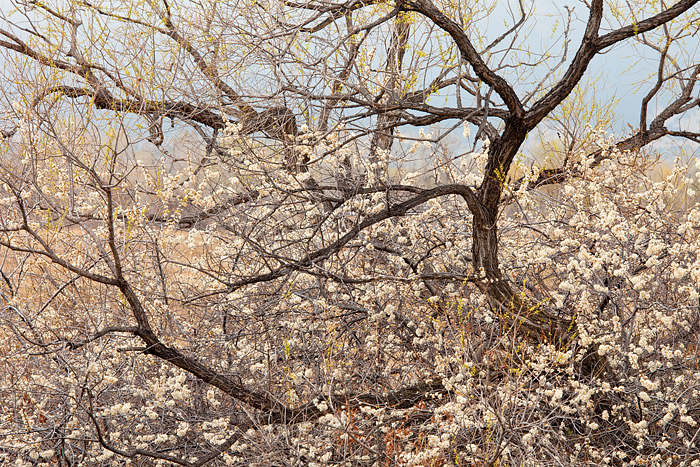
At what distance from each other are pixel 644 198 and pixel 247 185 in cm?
365

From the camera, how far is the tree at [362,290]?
3.87m

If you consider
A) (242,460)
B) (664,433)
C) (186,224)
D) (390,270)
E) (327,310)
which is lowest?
(664,433)

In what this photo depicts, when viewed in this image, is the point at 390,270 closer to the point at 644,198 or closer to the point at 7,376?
the point at 644,198

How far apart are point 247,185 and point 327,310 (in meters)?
1.41

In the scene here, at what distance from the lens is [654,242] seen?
404cm

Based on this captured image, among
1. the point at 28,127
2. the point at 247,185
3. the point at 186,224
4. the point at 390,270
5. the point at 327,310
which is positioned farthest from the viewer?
the point at 186,224

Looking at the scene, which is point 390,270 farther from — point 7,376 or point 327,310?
point 7,376

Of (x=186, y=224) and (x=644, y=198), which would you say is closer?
→ (x=644, y=198)

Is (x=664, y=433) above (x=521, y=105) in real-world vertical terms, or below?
below

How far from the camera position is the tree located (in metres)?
3.87

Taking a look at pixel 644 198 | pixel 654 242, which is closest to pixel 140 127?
pixel 654 242

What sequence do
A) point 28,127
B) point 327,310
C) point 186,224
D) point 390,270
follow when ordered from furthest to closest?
point 186,224 < point 390,270 < point 327,310 < point 28,127

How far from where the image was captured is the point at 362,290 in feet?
17.4

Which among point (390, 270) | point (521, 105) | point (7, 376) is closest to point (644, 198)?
point (521, 105)
